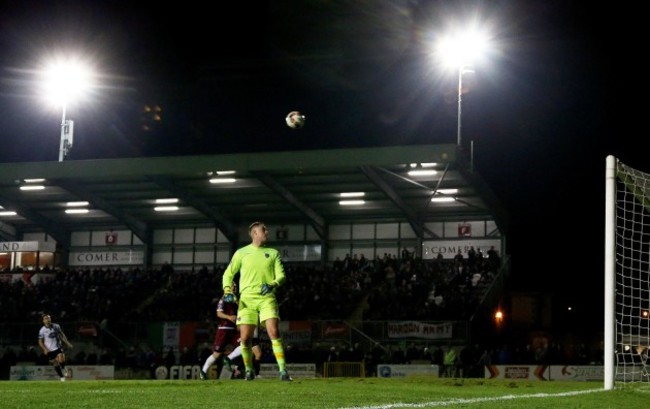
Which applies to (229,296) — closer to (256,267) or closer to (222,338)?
(256,267)

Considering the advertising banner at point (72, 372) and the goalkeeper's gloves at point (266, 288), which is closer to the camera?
the goalkeeper's gloves at point (266, 288)

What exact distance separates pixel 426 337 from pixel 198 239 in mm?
16762

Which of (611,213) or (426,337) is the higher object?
(611,213)

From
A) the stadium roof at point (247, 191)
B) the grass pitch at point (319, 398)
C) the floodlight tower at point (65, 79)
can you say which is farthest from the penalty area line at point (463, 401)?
the floodlight tower at point (65, 79)

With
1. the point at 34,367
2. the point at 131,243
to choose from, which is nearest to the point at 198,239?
the point at 131,243

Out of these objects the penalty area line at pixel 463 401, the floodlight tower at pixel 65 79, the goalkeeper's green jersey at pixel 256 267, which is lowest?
the penalty area line at pixel 463 401

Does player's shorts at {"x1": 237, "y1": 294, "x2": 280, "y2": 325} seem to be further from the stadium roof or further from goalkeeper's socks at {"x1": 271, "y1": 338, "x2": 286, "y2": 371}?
the stadium roof

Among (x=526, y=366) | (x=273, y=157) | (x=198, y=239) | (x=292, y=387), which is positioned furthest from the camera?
(x=198, y=239)

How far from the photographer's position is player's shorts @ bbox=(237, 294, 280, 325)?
12.9 m

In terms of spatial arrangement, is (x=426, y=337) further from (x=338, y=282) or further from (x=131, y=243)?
(x=131, y=243)

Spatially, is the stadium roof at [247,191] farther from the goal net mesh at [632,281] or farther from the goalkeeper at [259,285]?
the goalkeeper at [259,285]

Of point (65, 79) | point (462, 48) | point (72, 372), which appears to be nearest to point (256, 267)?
point (72, 372)

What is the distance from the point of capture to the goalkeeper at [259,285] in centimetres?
1289

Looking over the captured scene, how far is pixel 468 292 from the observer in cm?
3400
